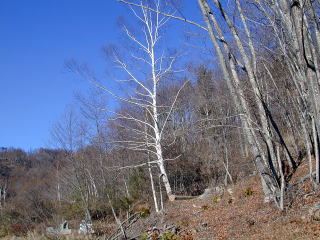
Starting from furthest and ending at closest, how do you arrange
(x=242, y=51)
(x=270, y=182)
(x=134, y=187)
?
1. (x=134, y=187)
2. (x=242, y=51)
3. (x=270, y=182)

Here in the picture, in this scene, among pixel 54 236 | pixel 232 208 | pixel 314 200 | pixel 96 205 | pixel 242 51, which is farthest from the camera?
pixel 96 205

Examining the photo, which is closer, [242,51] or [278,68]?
[242,51]

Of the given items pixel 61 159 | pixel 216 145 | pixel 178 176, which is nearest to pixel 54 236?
pixel 61 159

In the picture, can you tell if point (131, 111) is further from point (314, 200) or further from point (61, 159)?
point (314, 200)

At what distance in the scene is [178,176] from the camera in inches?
933

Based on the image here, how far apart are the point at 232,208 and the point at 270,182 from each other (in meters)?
2.15

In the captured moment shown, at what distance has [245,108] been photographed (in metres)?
10.1

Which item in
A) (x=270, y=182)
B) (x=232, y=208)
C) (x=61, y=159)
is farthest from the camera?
(x=61, y=159)

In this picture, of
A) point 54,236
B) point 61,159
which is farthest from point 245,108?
point 61,159

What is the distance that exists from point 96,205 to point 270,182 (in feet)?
42.4

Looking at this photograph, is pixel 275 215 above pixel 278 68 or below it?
below

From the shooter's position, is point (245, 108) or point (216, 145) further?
point (216, 145)

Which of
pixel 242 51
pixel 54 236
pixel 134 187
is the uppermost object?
pixel 242 51

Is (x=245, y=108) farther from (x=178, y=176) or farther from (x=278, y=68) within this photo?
(x=178, y=176)
